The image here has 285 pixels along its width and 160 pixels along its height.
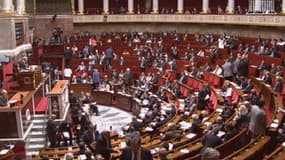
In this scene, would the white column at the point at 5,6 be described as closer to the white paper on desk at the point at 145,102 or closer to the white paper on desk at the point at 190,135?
the white paper on desk at the point at 145,102

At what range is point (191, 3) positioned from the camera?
3916 centimetres

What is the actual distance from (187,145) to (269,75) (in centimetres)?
716

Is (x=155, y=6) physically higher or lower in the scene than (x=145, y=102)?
higher

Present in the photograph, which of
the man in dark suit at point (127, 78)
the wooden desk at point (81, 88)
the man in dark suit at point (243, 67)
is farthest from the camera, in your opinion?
the wooden desk at point (81, 88)

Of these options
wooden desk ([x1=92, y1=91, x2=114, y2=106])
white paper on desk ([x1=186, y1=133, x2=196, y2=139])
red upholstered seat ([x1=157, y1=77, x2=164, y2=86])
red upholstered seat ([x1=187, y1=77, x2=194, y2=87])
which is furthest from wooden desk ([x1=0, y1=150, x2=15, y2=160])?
wooden desk ([x1=92, y1=91, x2=114, y2=106])

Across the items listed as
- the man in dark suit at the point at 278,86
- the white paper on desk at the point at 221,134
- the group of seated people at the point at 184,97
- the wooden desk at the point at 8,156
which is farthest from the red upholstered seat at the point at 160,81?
the white paper on desk at the point at 221,134

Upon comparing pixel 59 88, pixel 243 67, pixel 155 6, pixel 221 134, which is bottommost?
pixel 221 134

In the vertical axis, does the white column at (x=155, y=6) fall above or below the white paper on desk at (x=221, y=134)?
above

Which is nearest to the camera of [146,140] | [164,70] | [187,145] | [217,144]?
[217,144]

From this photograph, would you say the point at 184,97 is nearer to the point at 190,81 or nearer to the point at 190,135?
the point at 190,81

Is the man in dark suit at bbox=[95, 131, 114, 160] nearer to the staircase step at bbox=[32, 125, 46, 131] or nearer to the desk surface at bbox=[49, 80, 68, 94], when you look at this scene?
the staircase step at bbox=[32, 125, 46, 131]

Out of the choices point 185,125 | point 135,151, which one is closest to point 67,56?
point 185,125

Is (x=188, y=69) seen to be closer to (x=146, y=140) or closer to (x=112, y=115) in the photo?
(x=112, y=115)

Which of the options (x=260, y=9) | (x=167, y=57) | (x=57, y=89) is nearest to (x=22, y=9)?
(x=167, y=57)
